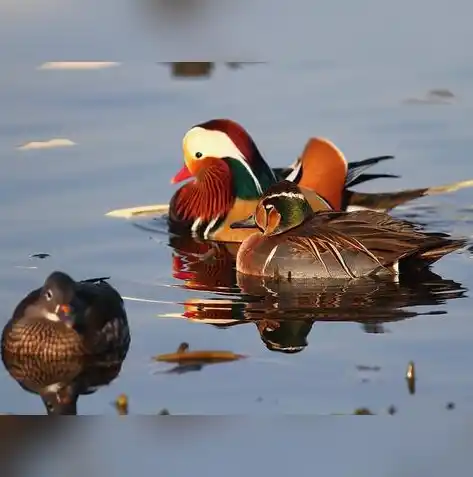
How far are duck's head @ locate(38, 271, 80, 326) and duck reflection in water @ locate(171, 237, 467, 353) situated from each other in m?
1.00

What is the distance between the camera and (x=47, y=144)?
14.3 meters

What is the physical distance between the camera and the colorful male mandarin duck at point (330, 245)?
35.2ft

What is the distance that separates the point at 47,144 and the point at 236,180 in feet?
7.23

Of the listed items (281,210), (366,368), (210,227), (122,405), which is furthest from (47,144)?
(122,405)

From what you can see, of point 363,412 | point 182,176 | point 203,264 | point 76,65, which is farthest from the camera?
point 76,65

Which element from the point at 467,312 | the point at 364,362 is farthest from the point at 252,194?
the point at 364,362

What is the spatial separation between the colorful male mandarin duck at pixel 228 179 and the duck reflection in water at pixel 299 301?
1.29 m

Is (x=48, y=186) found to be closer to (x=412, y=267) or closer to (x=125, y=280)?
(x=125, y=280)

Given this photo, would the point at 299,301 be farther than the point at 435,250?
No

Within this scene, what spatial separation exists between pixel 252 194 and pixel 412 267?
2.19 metres

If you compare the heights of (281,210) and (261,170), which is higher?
(261,170)

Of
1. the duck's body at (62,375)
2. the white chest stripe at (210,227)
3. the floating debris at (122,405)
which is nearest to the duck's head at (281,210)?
the white chest stripe at (210,227)

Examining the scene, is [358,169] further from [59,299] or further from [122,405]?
[122,405]

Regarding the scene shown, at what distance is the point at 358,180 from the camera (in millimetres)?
13055
